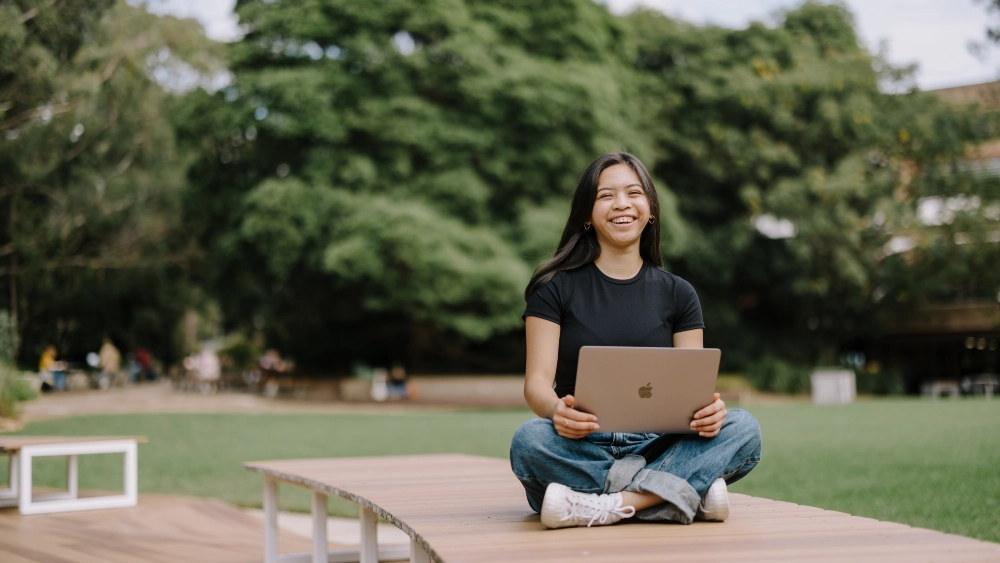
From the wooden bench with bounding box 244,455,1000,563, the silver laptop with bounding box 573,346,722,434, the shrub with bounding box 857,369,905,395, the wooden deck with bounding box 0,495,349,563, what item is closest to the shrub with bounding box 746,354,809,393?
the shrub with bounding box 857,369,905,395

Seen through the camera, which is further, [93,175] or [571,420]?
[93,175]

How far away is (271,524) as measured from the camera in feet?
17.5

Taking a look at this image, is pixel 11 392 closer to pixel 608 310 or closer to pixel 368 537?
pixel 368 537

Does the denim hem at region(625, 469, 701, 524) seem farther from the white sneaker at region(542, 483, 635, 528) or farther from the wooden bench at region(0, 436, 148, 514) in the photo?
the wooden bench at region(0, 436, 148, 514)

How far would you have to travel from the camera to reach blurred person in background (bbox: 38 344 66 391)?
3039 centimetres

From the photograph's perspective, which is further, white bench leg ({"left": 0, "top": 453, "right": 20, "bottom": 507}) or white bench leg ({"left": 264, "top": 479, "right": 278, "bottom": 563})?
white bench leg ({"left": 0, "top": 453, "right": 20, "bottom": 507})

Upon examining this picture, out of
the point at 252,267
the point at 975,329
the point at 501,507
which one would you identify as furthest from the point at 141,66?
the point at 975,329

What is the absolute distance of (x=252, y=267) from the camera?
27.2 metres

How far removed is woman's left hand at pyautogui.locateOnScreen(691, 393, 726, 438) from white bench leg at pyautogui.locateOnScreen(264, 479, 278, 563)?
3.02m

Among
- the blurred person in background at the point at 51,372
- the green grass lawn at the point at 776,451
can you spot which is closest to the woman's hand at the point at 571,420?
the green grass lawn at the point at 776,451

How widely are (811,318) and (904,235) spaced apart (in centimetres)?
495

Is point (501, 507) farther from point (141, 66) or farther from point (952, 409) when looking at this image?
point (141, 66)

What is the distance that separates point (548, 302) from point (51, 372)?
3169 cm

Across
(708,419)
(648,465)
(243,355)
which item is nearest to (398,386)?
(243,355)
